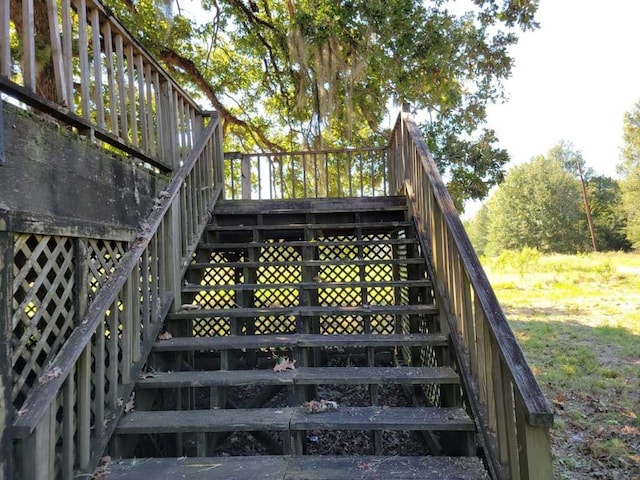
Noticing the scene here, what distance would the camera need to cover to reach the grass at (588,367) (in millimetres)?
2771

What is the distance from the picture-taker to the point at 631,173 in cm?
2881

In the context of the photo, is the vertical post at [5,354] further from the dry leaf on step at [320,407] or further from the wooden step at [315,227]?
the wooden step at [315,227]

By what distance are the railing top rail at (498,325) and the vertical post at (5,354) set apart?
6.70ft

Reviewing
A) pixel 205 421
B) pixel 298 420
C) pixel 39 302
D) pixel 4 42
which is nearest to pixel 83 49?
pixel 4 42

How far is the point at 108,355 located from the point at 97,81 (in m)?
1.79

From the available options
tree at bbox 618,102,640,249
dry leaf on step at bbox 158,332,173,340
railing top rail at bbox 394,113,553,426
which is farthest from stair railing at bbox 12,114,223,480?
tree at bbox 618,102,640,249

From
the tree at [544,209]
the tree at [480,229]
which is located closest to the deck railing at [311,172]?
the tree at [544,209]

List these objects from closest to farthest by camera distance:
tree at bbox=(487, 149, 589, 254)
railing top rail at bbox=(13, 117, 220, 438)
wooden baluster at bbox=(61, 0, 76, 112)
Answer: railing top rail at bbox=(13, 117, 220, 438), wooden baluster at bbox=(61, 0, 76, 112), tree at bbox=(487, 149, 589, 254)

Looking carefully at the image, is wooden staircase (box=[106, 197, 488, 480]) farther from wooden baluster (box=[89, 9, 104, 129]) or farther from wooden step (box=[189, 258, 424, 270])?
wooden baluster (box=[89, 9, 104, 129])

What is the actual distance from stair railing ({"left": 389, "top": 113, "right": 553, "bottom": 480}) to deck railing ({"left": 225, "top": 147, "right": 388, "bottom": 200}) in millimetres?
2632

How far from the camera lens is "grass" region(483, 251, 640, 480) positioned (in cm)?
277

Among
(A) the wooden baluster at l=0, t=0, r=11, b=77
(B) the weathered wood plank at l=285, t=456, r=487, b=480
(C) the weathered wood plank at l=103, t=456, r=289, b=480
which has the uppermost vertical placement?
(A) the wooden baluster at l=0, t=0, r=11, b=77

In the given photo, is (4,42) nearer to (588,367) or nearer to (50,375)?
(50,375)

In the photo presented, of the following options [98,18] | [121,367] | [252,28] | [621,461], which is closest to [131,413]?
[121,367]
